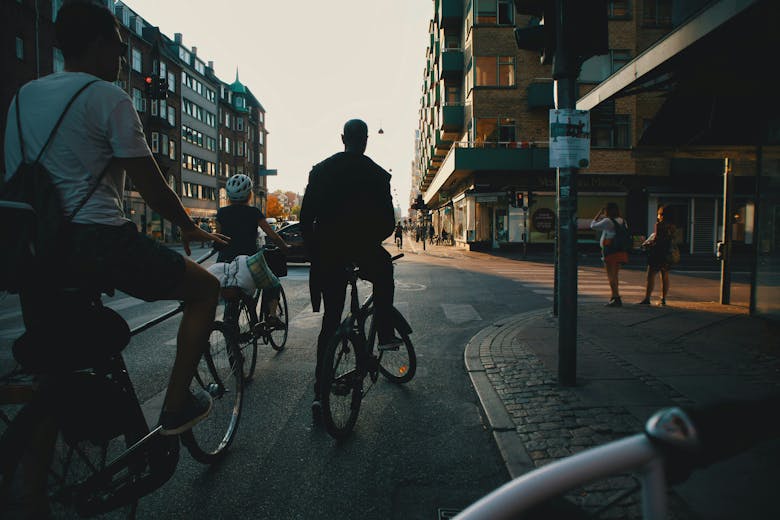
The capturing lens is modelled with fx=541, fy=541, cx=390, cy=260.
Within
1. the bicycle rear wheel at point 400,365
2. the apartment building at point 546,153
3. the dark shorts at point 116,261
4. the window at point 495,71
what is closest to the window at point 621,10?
the apartment building at point 546,153

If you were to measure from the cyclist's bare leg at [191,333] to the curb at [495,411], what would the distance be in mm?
1767

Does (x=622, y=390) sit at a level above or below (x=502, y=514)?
below

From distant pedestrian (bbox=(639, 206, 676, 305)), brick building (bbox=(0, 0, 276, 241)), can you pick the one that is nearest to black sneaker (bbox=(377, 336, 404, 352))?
distant pedestrian (bbox=(639, 206, 676, 305))

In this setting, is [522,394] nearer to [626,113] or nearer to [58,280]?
[58,280]

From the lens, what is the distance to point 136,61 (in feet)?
154

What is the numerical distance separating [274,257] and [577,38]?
317 centimetres

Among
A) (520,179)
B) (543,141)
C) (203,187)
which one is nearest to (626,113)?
(543,141)

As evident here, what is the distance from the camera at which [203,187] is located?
6253cm

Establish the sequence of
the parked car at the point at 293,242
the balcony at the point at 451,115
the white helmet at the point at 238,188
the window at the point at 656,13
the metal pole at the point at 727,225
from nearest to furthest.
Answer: the white helmet at the point at 238,188 → the metal pole at the point at 727,225 → the parked car at the point at 293,242 → the window at the point at 656,13 → the balcony at the point at 451,115

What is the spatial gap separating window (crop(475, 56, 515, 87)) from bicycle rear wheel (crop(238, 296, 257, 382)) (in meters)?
29.8

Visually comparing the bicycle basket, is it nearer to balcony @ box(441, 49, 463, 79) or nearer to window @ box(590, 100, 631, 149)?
window @ box(590, 100, 631, 149)

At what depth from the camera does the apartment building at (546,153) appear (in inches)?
1230

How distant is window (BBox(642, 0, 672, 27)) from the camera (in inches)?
1244

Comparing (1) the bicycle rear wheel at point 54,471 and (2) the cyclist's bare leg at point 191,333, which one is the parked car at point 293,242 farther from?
(1) the bicycle rear wheel at point 54,471
